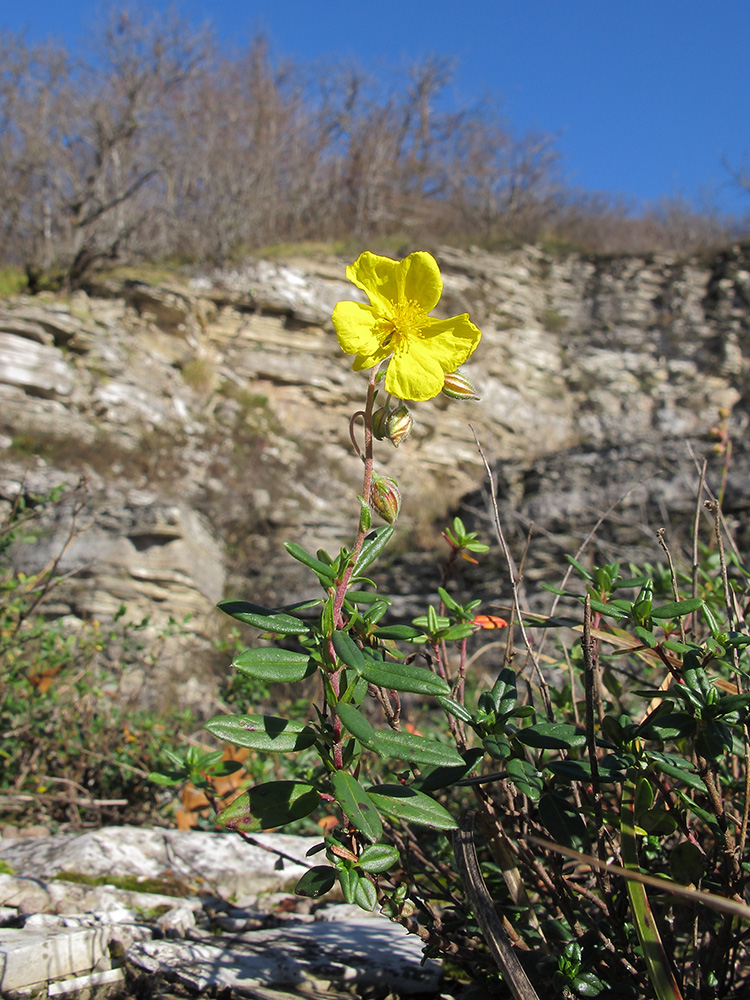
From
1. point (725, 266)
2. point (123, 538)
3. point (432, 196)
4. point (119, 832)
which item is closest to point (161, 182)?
point (432, 196)

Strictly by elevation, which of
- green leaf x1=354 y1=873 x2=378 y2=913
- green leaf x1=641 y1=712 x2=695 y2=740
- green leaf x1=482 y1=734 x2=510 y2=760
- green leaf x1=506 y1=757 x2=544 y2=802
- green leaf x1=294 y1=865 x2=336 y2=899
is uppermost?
green leaf x1=641 y1=712 x2=695 y2=740

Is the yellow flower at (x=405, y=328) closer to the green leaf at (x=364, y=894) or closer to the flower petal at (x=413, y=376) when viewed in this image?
the flower petal at (x=413, y=376)

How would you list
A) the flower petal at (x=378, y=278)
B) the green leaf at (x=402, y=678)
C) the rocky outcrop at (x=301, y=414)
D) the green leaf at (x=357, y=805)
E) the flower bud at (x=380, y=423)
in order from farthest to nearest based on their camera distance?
1. the rocky outcrop at (x=301, y=414)
2. the flower petal at (x=378, y=278)
3. the flower bud at (x=380, y=423)
4. the green leaf at (x=402, y=678)
5. the green leaf at (x=357, y=805)

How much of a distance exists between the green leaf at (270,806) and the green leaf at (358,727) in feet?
0.46

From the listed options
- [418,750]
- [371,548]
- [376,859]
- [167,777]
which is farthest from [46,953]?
[371,548]

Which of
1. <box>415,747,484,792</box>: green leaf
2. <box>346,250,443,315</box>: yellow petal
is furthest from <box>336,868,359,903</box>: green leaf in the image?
<box>346,250,443,315</box>: yellow petal

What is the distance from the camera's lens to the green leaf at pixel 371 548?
0.94 meters

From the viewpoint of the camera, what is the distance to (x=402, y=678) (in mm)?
868

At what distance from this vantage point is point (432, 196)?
1538cm

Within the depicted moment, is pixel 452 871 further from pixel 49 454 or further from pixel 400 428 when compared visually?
pixel 49 454

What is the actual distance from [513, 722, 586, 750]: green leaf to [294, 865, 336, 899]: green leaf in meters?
0.33

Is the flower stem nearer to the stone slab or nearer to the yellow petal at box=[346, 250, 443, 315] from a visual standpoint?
the yellow petal at box=[346, 250, 443, 315]

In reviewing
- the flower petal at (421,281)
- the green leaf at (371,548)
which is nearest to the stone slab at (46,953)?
the green leaf at (371,548)

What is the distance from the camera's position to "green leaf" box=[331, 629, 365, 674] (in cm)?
79
